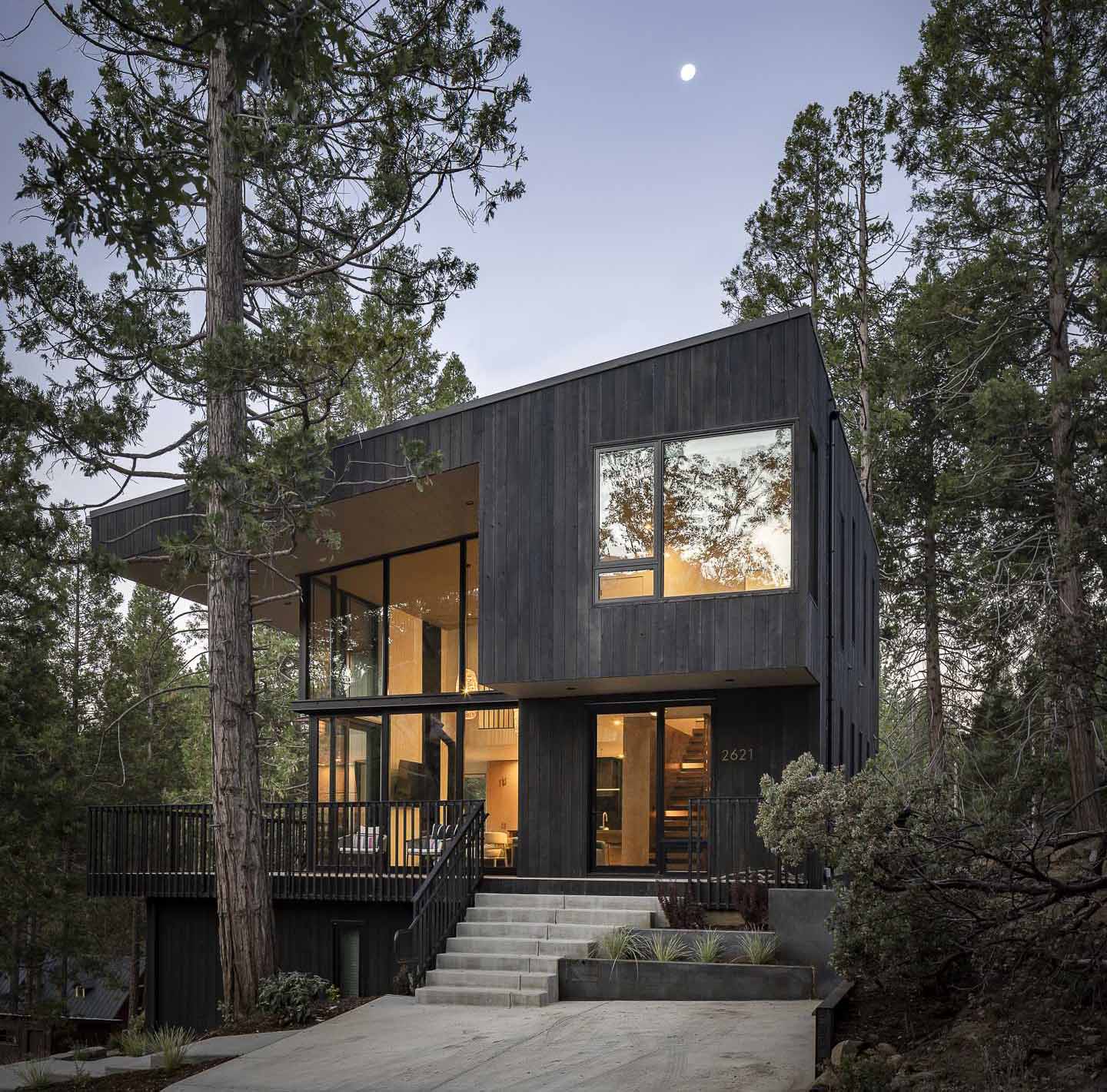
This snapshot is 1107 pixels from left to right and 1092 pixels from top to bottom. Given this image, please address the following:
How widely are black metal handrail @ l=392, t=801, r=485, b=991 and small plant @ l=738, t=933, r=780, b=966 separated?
3.04 metres

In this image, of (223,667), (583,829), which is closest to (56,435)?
(223,667)

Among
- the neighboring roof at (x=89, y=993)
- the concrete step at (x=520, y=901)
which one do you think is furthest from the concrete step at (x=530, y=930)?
the neighboring roof at (x=89, y=993)

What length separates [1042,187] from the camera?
2127 cm

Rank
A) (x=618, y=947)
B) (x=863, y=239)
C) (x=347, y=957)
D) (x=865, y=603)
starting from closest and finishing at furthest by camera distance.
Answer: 1. (x=618, y=947)
2. (x=347, y=957)
3. (x=865, y=603)
4. (x=863, y=239)

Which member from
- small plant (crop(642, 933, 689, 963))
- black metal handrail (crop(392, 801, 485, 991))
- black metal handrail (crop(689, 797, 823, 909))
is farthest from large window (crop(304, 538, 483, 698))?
small plant (crop(642, 933, 689, 963))

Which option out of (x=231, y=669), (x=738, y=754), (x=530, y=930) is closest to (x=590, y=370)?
(x=738, y=754)

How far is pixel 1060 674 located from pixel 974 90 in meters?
13.8

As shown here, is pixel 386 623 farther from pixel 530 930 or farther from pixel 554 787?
pixel 530 930

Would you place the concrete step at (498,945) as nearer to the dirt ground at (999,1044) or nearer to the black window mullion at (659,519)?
the black window mullion at (659,519)

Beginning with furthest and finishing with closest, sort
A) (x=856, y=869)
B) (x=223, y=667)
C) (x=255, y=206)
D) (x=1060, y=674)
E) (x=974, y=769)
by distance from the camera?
(x=974, y=769), (x=255, y=206), (x=223, y=667), (x=1060, y=674), (x=856, y=869)

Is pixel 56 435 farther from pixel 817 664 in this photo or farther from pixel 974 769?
pixel 974 769

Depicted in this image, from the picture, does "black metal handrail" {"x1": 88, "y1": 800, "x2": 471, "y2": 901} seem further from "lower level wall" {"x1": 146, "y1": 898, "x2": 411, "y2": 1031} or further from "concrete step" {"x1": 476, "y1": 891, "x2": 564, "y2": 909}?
"concrete step" {"x1": 476, "y1": 891, "x2": 564, "y2": 909}

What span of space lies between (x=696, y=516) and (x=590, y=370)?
7.15ft

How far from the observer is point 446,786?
16875 millimetres
